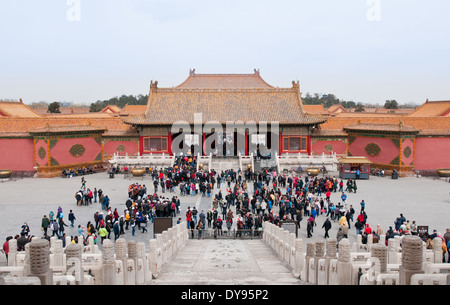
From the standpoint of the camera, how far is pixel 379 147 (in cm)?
3809

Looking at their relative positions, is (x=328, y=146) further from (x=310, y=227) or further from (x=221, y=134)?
(x=310, y=227)

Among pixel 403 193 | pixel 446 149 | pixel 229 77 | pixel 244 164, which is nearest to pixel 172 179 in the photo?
pixel 244 164

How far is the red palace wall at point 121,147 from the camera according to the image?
40.3 meters

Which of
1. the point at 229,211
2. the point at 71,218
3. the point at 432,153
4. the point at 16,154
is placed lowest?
the point at 71,218

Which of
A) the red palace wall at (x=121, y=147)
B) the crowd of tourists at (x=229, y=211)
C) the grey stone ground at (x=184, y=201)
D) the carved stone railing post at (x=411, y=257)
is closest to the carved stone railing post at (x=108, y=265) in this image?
the crowd of tourists at (x=229, y=211)

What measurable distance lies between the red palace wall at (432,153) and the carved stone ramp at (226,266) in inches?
966

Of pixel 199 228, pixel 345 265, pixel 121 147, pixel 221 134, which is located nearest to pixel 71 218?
pixel 199 228

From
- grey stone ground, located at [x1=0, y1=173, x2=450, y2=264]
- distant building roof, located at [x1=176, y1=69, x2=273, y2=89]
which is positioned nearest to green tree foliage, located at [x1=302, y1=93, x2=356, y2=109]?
distant building roof, located at [x1=176, y1=69, x2=273, y2=89]

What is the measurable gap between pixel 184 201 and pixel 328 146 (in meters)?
18.8

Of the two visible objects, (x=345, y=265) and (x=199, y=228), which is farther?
(x=199, y=228)
